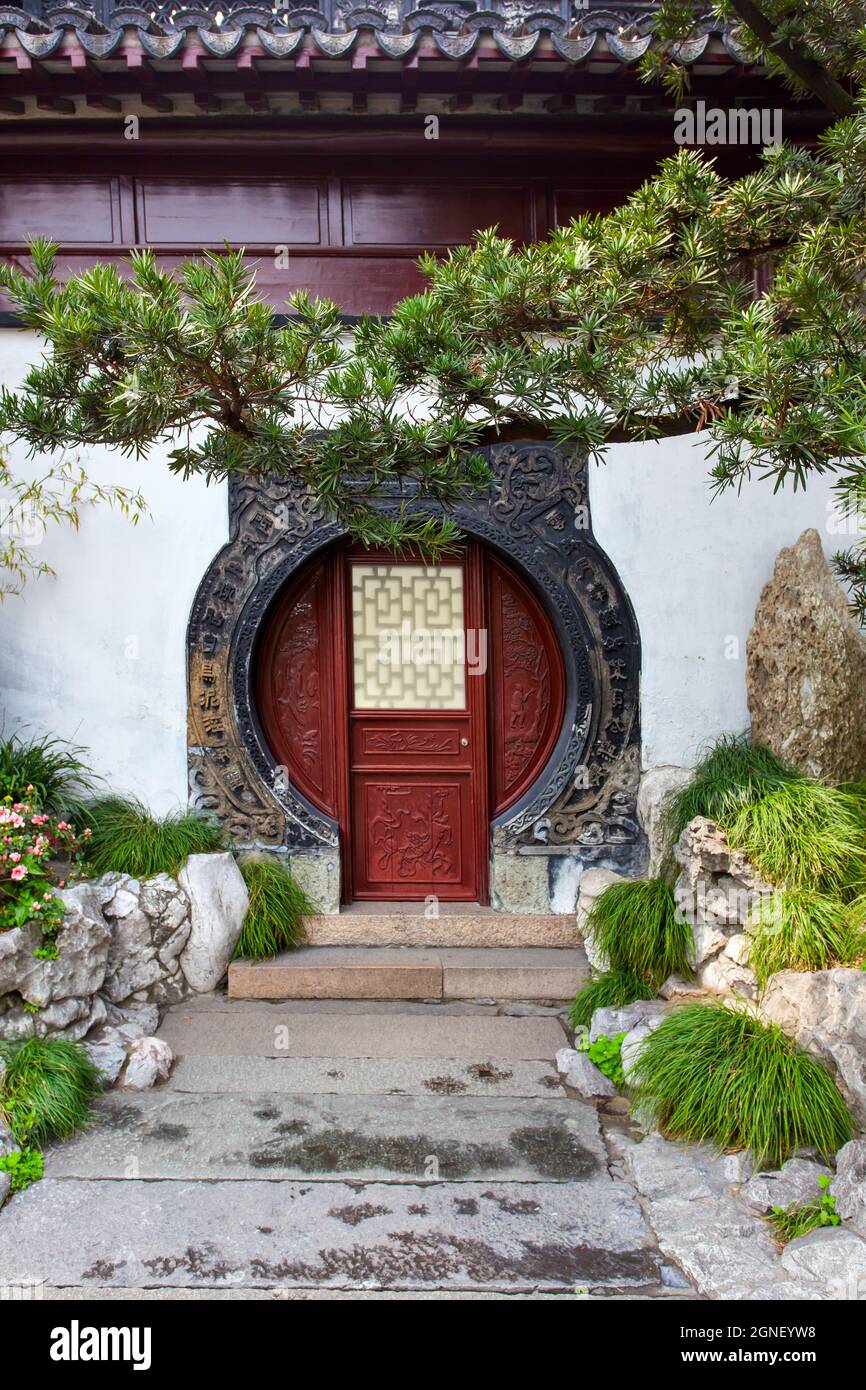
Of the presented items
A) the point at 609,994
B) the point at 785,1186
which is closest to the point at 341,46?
A: the point at 609,994

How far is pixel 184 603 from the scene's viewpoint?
232 inches


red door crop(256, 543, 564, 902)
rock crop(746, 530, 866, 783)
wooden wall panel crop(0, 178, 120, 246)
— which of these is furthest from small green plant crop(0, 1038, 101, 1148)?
wooden wall panel crop(0, 178, 120, 246)

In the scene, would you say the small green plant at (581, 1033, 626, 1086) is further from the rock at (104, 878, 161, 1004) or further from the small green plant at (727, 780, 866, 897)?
the rock at (104, 878, 161, 1004)

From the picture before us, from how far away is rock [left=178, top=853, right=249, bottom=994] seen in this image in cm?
538

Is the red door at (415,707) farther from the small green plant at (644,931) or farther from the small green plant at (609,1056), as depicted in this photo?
the small green plant at (609,1056)

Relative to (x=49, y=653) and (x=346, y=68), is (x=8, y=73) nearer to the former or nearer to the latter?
(x=346, y=68)

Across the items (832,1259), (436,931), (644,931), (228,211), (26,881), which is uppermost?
(228,211)

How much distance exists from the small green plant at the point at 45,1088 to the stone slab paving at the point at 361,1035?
66cm

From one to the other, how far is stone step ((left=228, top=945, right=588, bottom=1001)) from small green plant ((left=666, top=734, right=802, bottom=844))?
1.08m

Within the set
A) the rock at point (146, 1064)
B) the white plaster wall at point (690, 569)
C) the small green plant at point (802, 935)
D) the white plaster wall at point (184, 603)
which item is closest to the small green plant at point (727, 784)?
the white plaster wall at point (690, 569)

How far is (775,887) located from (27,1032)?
3.49 metres

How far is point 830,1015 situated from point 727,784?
1601 millimetres

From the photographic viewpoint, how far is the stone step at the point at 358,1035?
4.86 meters

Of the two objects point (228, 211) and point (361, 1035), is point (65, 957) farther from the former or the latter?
point (228, 211)
